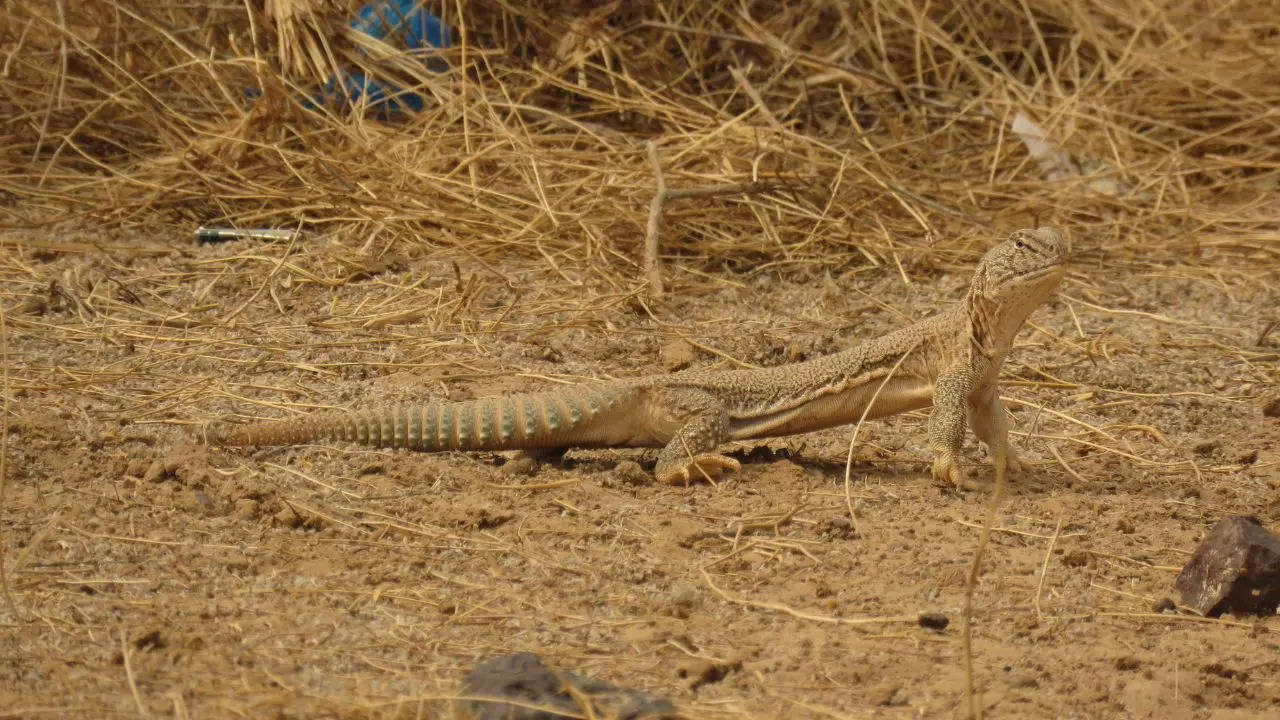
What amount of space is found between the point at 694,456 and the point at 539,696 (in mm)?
1848

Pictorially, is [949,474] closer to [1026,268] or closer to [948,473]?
[948,473]

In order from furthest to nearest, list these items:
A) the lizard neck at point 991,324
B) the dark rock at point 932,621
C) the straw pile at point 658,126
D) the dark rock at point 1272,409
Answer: the straw pile at point 658,126 < the dark rock at point 1272,409 < the lizard neck at point 991,324 < the dark rock at point 932,621

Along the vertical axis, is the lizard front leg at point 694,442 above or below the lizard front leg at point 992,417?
below

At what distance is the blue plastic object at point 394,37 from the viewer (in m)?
7.76

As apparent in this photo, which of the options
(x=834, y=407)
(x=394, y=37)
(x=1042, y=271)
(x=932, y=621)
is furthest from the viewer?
(x=394, y=37)

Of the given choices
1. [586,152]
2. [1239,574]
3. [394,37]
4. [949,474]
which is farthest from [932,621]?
[394,37]

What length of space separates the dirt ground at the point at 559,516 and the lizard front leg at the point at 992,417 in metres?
0.10

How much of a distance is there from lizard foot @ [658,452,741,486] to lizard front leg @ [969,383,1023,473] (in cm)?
85

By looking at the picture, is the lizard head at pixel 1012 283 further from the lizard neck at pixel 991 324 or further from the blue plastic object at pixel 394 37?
the blue plastic object at pixel 394 37

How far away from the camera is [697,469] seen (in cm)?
457

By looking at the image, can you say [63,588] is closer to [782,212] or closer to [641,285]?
[641,285]

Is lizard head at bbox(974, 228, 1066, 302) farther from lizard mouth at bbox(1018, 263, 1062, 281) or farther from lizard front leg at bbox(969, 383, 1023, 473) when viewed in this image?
lizard front leg at bbox(969, 383, 1023, 473)

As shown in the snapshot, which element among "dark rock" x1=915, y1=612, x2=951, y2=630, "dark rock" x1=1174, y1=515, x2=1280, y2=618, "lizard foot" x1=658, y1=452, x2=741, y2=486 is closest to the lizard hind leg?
"lizard foot" x1=658, y1=452, x2=741, y2=486

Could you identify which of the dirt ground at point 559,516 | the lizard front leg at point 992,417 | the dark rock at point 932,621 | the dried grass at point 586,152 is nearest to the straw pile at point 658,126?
the dried grass at point 586,152
